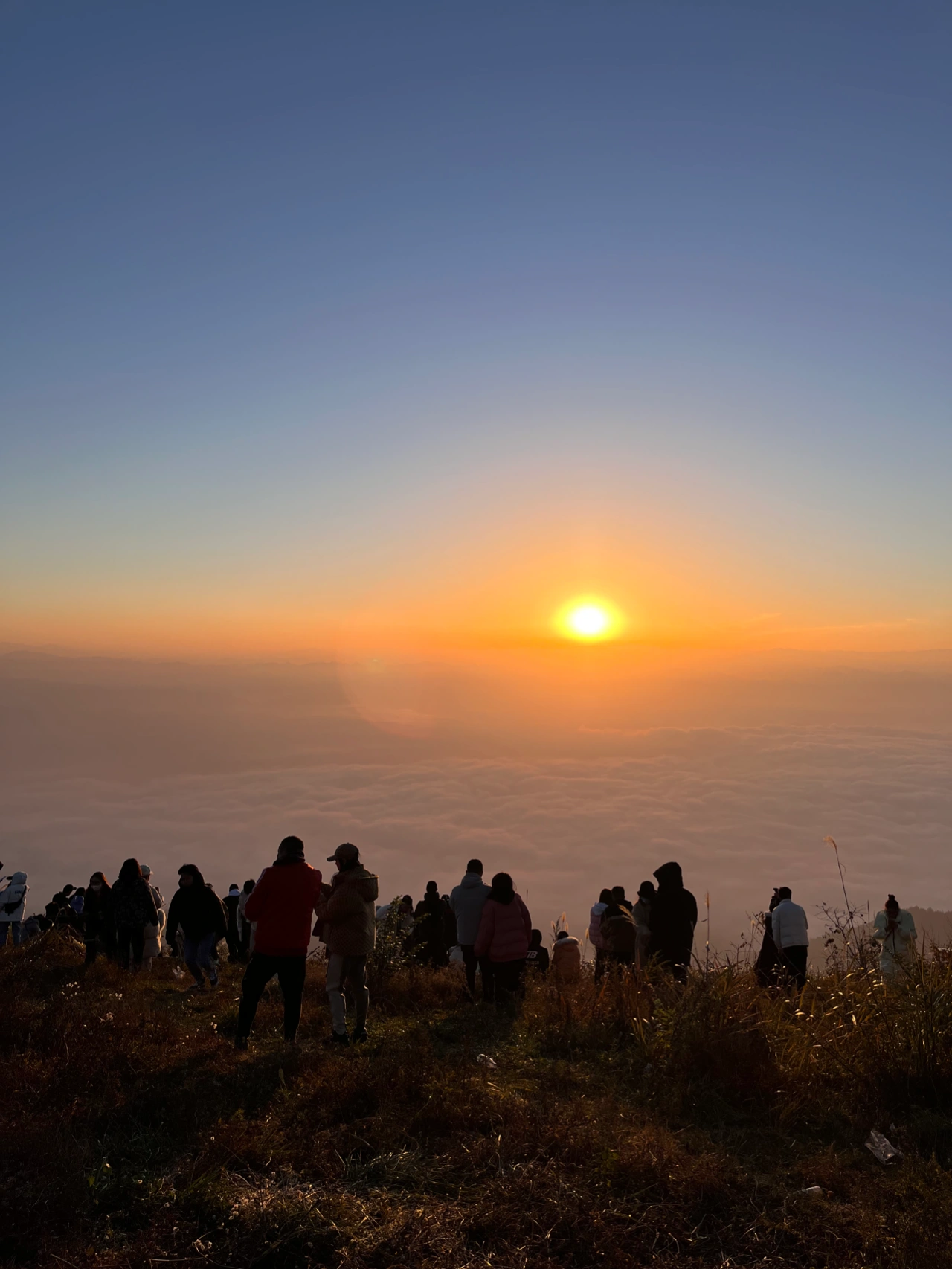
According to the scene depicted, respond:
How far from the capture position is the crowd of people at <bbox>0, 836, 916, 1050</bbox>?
287 inches

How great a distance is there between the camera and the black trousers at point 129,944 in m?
11.2

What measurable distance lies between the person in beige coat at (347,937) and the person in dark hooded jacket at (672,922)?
141 inches

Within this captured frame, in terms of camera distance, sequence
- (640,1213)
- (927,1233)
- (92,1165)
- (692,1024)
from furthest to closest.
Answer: (692,1024)
(92,1165)
(640,1213)
(927,1233)

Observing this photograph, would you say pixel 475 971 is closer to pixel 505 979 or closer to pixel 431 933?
pixel 505 979

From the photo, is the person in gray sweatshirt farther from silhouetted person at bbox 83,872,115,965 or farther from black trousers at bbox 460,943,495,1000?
silhouetted person at bbox 83,872,115,965

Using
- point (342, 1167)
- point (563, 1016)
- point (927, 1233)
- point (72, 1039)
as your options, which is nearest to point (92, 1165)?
point (342, 1167)

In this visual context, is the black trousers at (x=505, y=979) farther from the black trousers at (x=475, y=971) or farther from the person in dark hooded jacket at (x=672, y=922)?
the person in dark hooded jacket at (x=672, y=922)

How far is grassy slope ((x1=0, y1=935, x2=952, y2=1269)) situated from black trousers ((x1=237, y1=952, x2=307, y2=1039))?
0.68 feet

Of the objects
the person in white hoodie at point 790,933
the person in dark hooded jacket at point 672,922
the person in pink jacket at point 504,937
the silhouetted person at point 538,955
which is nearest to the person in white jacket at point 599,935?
the person in dark hooded jacket at point 672,922

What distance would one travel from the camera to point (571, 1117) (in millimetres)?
5281

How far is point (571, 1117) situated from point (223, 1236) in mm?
2243

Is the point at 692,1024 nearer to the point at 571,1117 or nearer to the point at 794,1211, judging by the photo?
Result: the point at 571,1117

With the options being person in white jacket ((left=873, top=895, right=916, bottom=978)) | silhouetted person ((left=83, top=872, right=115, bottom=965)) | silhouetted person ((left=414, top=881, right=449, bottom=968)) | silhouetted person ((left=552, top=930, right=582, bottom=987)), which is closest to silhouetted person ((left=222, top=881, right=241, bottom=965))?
silhouetted person ((left=83, top=872, right=115, bottom=965))

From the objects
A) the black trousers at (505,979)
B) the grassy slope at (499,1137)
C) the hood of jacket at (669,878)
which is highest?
the hood of jacket at (669,878)
